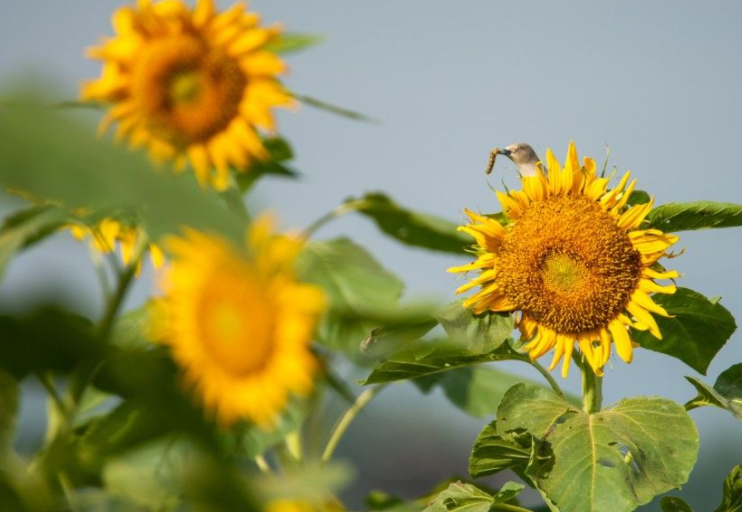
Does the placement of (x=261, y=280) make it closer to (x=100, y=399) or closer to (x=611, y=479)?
(x=100, y=399)

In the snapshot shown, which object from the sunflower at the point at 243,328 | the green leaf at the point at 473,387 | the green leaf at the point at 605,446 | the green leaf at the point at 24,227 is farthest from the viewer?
the green leaf at the point at 473,387

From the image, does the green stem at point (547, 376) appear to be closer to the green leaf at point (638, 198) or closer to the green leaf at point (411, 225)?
the green leaf at point (638, 198)

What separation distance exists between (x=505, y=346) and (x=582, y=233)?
18 cm

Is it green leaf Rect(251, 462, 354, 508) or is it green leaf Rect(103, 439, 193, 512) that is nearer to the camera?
green leaf Rect(251, 462, 354, 508)

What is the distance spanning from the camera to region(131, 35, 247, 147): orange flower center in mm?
471

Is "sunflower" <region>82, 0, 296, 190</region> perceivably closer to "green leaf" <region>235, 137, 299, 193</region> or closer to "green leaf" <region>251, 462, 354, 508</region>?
"green leaf" <region>235, 137, 299, 193</region>

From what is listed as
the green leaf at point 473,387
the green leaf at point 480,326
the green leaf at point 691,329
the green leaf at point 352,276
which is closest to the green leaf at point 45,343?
the green leaf at point 352,276

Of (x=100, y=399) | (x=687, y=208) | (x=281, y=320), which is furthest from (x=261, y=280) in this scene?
(x=687, y=208)

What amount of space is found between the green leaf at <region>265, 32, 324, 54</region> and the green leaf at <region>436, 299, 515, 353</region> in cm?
73

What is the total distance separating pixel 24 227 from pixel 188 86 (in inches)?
4.3

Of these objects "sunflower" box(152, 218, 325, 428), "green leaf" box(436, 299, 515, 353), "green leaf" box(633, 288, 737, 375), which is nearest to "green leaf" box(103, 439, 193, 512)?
"sunflower" box(152, 218, 325, 428)

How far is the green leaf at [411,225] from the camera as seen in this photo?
0.44 m

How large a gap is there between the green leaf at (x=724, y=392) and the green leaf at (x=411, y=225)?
101cm

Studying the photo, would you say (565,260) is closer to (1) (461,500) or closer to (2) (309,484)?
(1) (461,500)
